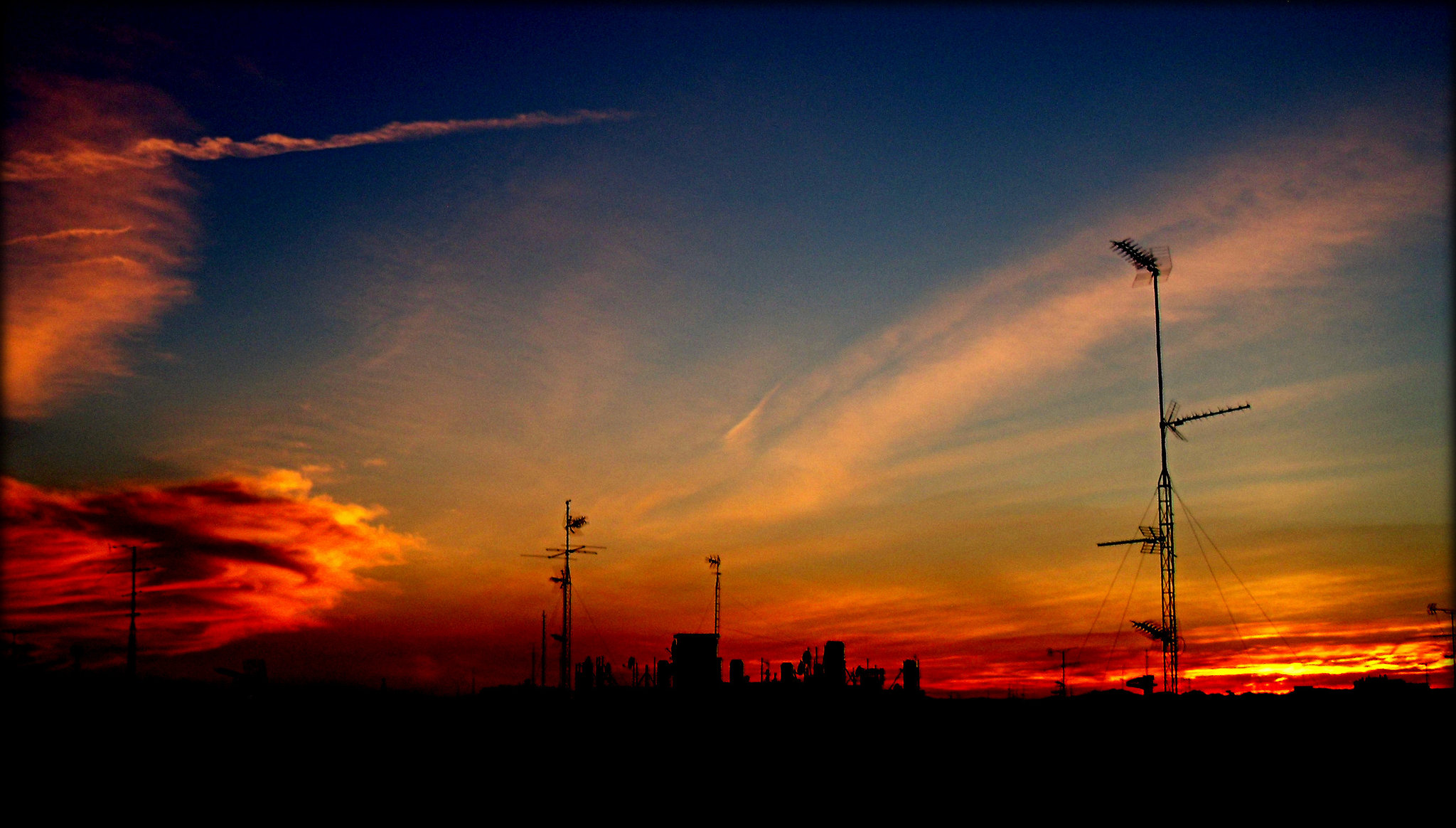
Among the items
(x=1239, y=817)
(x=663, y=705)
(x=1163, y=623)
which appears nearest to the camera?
(x=1239, y=817)

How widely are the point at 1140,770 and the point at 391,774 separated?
25643 millimetres

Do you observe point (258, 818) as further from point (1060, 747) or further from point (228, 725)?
point (1060, 747)

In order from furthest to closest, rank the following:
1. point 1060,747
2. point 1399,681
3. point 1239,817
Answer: point 1399,681, point 1060,747, point 1239,817

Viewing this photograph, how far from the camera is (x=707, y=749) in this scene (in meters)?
35.9

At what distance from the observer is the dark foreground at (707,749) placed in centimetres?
3341

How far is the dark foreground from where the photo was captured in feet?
110

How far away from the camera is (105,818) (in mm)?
30953

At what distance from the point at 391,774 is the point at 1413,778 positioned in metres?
34.6

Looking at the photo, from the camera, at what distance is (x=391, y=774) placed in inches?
1329

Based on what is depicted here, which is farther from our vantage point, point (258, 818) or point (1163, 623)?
point (1163, 623)

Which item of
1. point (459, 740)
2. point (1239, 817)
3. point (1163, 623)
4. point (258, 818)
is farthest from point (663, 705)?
point (1163, 623)

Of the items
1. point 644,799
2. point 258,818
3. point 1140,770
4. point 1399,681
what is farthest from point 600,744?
point 1399,681

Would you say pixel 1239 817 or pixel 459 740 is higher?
pixel 459 740

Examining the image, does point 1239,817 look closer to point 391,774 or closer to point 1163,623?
point 1163,623
